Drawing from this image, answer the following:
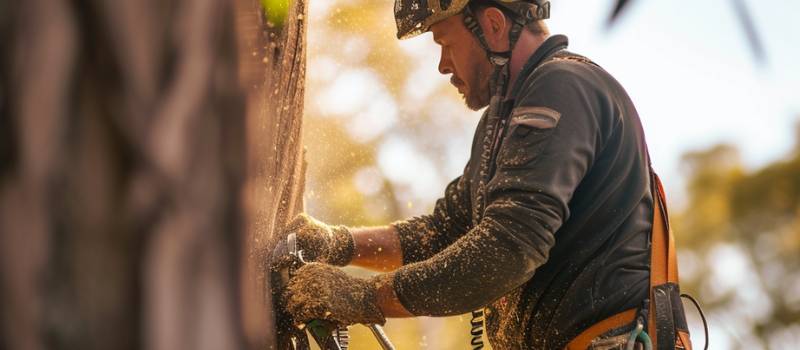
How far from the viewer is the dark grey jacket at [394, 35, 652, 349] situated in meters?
3.13

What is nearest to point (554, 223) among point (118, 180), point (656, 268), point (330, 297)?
point (656, 268)

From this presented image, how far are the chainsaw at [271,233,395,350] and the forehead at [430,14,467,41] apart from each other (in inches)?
42.3

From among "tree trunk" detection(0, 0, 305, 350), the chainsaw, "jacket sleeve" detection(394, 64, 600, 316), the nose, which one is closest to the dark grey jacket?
"jacket sleeve" detection(394, 64, 600, 316)

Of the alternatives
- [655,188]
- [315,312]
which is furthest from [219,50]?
[655,188]

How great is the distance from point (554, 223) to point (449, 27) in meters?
1.01

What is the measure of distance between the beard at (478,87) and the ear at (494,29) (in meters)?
0.08

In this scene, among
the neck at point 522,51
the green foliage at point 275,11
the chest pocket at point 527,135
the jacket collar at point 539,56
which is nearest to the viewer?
the green foliage at point 275,11

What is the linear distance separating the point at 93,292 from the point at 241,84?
26 centimetres

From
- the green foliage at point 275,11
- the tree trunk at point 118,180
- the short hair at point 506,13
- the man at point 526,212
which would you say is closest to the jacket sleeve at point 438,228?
the man at point 526,212

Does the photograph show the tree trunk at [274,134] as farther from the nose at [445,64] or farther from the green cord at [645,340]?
the green cord at [645,340]

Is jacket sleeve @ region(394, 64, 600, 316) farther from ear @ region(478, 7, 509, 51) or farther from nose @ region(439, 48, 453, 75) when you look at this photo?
nose @ region(439, 48, 453, 75)

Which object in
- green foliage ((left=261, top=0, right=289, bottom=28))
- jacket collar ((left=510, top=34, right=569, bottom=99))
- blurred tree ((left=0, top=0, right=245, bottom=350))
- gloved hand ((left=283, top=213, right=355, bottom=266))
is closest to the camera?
blurred tree ((left=0, top=0, right=245, bottom=350))

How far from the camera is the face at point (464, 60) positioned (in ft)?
12.5

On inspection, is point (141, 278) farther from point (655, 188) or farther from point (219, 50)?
point (655, 188)
